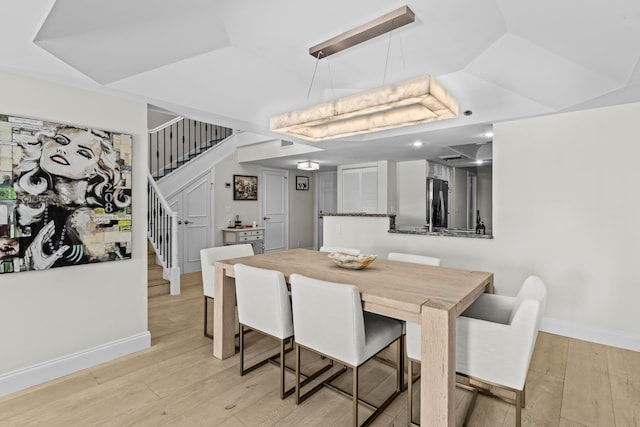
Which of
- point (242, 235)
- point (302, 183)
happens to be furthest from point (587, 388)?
point (302, 183)

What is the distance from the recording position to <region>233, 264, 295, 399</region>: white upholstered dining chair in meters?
2.05

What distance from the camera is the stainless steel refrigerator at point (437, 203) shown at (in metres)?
5.49

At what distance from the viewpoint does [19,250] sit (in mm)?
2143

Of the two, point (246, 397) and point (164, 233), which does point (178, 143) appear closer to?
point (164, 233)

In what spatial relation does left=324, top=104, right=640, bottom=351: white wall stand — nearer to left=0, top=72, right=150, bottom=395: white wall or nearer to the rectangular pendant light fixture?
the rectangular pendant light fixture

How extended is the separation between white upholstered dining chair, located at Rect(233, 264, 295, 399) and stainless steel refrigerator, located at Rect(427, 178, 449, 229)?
3.90m

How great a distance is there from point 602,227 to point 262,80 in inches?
129

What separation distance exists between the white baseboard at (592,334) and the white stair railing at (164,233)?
4.19 m

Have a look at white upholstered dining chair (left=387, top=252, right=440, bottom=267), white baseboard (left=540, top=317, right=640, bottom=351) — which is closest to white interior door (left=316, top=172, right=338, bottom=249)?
white upholstered dining chair (left=387, top=252, right=440, bottom=267)

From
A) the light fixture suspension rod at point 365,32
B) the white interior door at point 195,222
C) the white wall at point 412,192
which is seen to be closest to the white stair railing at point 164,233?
the white interior door at point 195,222

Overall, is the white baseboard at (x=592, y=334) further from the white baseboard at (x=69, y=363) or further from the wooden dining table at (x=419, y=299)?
the white baseboard at (x=69, y=363)

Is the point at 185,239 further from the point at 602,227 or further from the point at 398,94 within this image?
the point at 602,227

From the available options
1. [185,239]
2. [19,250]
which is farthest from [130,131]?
[185,239]

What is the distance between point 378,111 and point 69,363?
2804 millimetres
